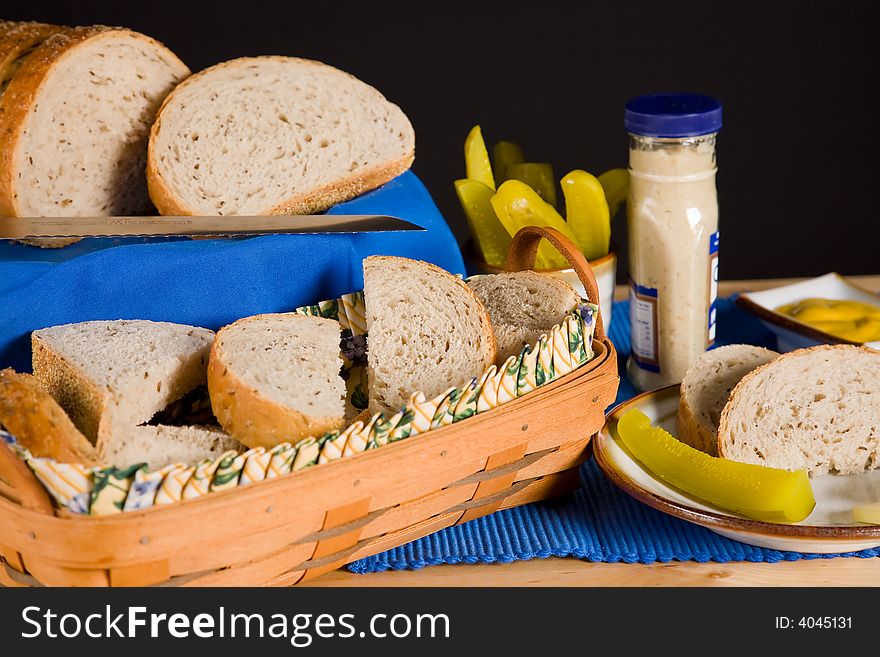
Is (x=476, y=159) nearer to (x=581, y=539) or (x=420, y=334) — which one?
(x=420, y=334)

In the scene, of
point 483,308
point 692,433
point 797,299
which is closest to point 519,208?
point 483,308

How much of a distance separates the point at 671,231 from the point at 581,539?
66 cm

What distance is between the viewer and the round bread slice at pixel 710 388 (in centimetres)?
166

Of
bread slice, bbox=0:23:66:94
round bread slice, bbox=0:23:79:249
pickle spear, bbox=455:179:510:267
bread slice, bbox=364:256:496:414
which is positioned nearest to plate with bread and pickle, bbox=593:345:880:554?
bread slice, bbox=364:256:496:414

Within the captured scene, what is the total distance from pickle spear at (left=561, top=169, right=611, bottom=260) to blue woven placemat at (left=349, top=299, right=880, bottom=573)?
1.75ft

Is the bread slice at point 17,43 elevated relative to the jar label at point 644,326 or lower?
elevated

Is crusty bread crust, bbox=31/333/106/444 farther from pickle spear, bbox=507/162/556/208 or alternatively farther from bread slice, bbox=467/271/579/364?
pickle spear, bbox=507/162/556/208

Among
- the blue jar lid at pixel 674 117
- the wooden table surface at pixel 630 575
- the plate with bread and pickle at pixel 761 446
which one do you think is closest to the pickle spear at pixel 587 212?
the blue jar lid at pixel 674 117

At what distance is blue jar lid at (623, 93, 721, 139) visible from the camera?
1.86 metres

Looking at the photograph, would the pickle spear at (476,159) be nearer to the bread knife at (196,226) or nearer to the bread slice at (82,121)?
the bread knife at (196,226)

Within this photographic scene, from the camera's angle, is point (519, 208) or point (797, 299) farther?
point (797, 299)

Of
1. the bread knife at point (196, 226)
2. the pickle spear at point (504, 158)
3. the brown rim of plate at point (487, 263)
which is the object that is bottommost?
the brown rim of plate at point (487, 263)

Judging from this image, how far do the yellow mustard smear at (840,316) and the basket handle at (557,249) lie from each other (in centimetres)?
52

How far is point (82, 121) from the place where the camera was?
184 centimetres
